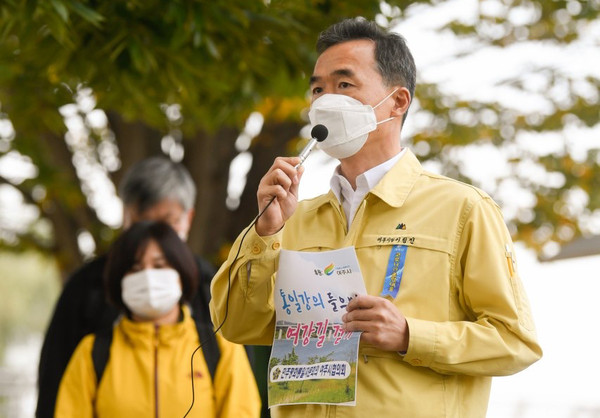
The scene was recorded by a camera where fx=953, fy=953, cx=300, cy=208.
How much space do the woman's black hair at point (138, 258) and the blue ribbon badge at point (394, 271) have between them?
1.96 m

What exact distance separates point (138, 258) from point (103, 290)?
48 centimetres

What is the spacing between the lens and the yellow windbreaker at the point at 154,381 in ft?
12.6

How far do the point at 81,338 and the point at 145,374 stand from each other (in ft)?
2.22

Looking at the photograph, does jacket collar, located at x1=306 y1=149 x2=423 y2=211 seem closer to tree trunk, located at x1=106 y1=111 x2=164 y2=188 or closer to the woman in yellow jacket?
the woman in yellow jacket

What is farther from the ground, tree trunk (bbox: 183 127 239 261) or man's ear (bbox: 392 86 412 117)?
tree trunk (bbox: 183 127 239 261)

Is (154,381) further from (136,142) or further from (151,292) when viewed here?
(136,142)

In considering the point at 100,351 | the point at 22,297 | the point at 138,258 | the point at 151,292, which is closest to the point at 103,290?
the point at 138,258

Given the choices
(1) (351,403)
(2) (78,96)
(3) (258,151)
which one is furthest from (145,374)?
(3) (258,151)

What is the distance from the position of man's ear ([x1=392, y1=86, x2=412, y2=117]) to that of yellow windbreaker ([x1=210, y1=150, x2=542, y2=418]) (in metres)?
0.19

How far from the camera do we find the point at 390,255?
8.09 feet

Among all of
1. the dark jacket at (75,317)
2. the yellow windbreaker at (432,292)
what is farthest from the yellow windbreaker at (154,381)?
the yellow windbreaker at (432,292)

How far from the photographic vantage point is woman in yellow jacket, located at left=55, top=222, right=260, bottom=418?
3.86m

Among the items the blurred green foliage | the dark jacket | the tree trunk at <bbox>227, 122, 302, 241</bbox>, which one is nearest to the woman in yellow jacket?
the dark jacket

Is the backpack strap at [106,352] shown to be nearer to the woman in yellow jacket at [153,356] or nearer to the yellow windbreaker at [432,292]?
the woman in yellow jacket at [153,356]
